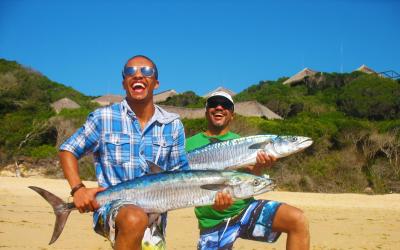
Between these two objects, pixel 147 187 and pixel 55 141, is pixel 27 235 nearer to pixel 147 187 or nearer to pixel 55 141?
pixel 147 187

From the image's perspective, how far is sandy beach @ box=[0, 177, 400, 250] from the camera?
28.6 feet

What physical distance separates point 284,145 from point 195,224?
6890mm

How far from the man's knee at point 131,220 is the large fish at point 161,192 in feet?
0.81

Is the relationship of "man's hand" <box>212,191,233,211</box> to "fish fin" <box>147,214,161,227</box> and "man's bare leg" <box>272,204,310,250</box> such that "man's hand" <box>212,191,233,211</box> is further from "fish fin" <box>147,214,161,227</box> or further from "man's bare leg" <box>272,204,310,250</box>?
"man's bare leg" <box>272,204,310,250</box>

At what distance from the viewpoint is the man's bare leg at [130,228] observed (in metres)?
3.06

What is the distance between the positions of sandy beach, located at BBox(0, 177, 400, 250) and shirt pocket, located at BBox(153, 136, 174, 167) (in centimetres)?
485

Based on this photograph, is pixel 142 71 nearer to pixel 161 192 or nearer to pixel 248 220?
pixel 161 192

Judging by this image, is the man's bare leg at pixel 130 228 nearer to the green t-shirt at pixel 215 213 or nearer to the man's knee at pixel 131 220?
the man's knee at pixel 131 220

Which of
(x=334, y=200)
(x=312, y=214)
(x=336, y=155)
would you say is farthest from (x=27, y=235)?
(x=336, y=155)

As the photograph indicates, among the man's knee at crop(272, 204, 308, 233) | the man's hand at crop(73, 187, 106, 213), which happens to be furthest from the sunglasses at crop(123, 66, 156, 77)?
the man's knee at crop(272, 204, 308, 233)

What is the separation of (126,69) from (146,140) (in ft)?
1.93

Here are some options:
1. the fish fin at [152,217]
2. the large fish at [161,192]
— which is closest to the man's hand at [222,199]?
the large fish at [161,192]

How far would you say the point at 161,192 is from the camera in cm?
340

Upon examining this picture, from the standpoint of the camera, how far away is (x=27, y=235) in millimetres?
8891
